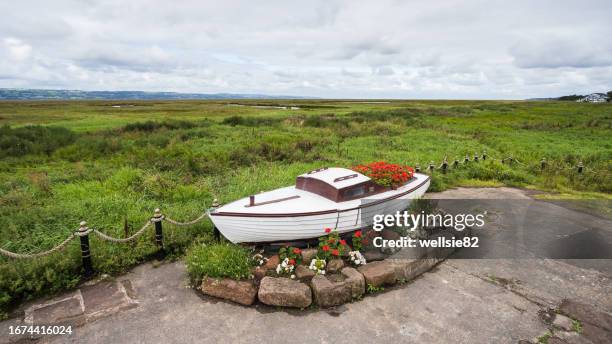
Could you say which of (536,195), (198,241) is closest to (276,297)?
(198,241)

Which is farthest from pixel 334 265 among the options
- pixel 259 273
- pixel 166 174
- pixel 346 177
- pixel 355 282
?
pixel 166 174

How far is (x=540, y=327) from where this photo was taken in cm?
573

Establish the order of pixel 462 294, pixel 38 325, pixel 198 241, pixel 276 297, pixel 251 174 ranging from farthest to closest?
pixel 251 174 → pixel 198 241 → pixel 462 294 → pixel 276 297 → pixel 38 325

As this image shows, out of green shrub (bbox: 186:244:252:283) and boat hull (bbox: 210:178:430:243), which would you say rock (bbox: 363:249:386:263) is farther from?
green shrub (bbox: 186:244:252:283)

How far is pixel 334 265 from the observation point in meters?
6.97

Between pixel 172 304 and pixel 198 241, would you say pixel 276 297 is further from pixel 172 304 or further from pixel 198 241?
pixel 198 241

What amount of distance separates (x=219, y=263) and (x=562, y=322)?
21.1ft

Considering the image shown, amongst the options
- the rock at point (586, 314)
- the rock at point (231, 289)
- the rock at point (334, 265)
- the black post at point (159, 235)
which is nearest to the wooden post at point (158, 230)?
the black post at point (159, 235)

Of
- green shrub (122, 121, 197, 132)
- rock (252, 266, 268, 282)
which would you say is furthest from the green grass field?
rock (252, 266, 268, 282)

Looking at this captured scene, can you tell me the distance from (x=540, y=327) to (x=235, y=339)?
5217 millimetres

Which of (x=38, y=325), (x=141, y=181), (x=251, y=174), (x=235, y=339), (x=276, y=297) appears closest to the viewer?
(x=235, y=339)

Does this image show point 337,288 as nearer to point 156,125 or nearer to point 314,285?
point 314,285

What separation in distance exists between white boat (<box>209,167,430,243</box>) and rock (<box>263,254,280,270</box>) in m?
0.56

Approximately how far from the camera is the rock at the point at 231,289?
20.6 feet
